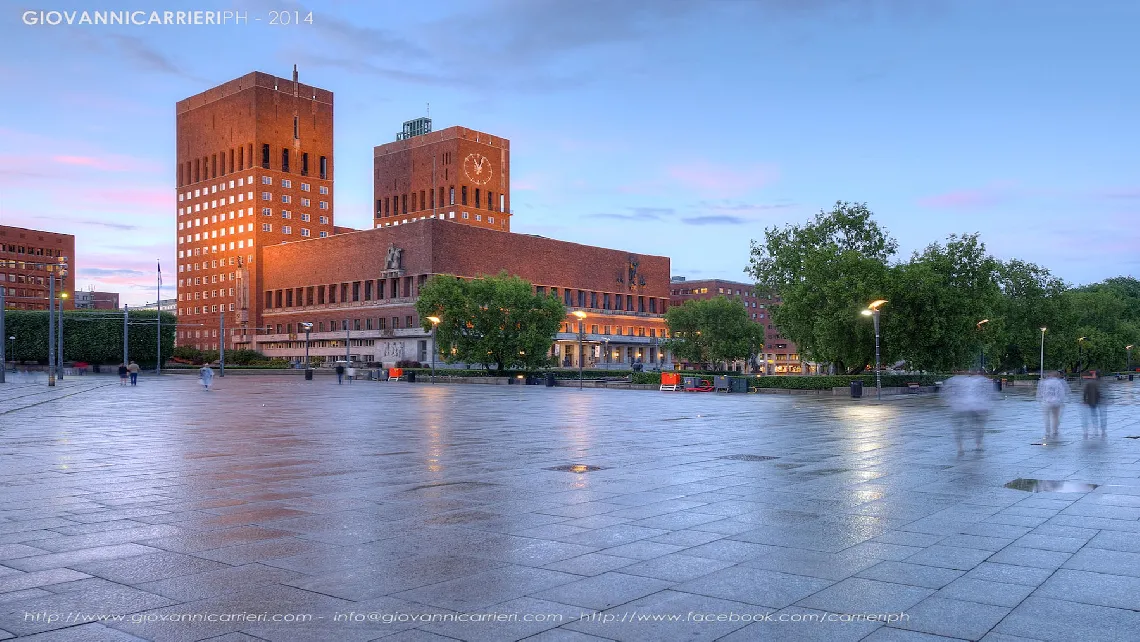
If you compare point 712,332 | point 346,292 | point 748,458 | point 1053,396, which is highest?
point 346,292

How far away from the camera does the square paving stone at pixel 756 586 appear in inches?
248

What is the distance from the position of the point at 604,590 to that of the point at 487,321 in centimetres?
6684

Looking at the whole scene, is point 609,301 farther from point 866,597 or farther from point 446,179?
point 866,597

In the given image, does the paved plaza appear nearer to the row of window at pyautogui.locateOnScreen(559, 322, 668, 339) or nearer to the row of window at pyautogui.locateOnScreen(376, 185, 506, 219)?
the row of window at pyautogui.locateOnScreen(559, 322, 668, 339)

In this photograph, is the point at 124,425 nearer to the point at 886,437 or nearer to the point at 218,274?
the point at 886,437

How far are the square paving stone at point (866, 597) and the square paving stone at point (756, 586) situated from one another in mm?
117

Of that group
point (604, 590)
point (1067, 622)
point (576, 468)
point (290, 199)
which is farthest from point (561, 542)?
point (290, 199)

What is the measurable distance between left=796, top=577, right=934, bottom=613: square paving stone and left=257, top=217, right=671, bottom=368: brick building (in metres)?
103

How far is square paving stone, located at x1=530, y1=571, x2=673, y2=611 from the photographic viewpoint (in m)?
6.18

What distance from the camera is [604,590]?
21.3 ft

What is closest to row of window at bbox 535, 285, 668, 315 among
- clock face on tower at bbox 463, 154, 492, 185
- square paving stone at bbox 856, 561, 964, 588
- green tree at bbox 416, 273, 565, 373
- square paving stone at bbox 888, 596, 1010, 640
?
clock face on tower at bbox 463, 154, 492, 185

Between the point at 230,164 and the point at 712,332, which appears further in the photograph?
the point at 230,164

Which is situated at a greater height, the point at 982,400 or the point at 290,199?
the point at 290,199

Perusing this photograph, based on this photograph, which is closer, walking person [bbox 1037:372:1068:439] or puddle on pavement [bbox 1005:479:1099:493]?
puddle on pavement [bbox 1005:479:1099:493]
